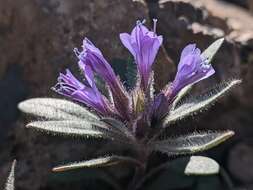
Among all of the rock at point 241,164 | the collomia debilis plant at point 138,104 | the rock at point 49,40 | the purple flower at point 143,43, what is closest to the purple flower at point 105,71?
the collomia debilis plant at point 138,104

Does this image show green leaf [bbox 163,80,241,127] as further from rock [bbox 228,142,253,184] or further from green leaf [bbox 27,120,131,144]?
rock [bbox 228,142,253,184]

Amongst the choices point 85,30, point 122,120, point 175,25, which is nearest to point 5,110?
point 85,30

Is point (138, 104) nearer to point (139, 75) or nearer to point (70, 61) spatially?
point (139, 75)

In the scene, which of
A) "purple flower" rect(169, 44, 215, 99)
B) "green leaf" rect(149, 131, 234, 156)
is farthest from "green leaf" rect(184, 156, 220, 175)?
"purple flower" rect(169, 44, 215, 99)

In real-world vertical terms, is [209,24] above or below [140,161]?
above

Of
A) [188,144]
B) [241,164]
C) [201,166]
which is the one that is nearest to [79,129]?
[188,144]

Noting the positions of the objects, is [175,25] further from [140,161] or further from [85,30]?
[140,161]
